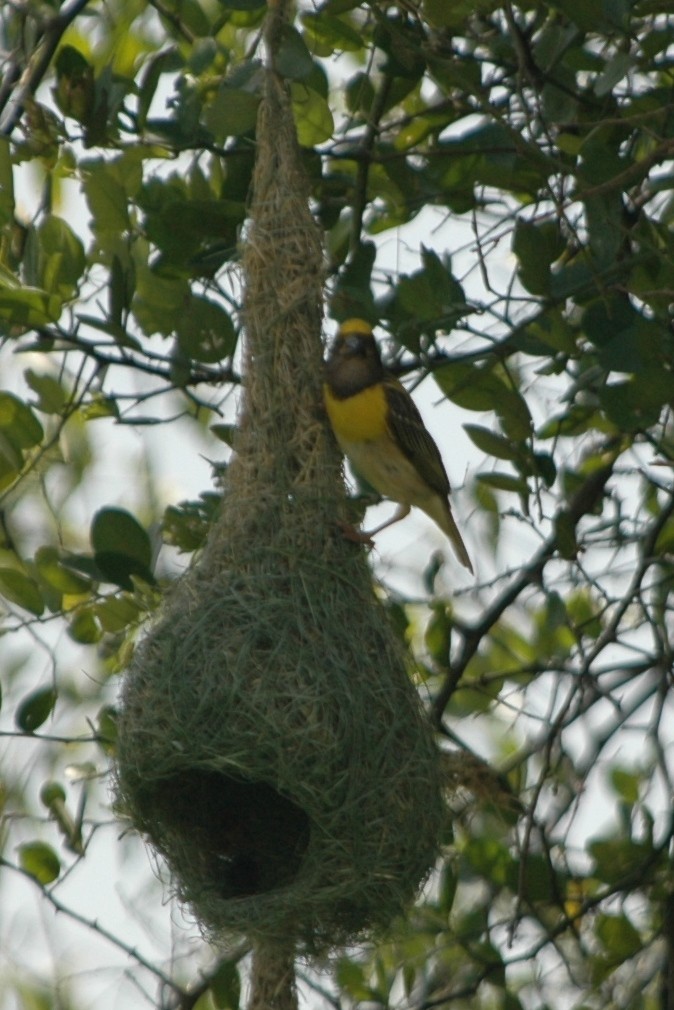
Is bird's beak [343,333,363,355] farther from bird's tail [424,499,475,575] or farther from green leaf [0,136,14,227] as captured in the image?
green leaf [0,136,14,227]

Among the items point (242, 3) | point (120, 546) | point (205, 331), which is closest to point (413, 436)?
point (205, 331)

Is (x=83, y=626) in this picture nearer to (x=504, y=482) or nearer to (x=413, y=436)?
(x=413, y=436)

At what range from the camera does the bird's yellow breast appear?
297cm

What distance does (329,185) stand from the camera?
3355 mm

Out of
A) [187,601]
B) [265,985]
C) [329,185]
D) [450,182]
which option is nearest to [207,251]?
[329,185]

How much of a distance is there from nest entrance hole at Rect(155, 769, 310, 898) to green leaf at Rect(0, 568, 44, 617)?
44 centimetres

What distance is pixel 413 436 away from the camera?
325 centimetres

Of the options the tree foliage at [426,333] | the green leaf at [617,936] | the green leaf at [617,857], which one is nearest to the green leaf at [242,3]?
the tree foliage at [426,333]

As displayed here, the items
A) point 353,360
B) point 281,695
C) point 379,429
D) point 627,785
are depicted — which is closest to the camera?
point 281,695

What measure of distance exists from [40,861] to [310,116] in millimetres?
1490

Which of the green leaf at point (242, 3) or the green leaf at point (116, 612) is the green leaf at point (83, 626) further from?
the green leaf at point (242, 3)

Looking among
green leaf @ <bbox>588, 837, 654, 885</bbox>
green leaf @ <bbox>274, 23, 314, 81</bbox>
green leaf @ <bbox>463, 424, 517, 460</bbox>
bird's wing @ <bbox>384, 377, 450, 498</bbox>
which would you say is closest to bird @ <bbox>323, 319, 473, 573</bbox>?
bird's wing @ <bbox>384, 377, 450, 498</bbox>

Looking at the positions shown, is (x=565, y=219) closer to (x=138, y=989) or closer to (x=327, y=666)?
(x=327, y=666)

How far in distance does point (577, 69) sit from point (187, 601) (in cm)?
120
